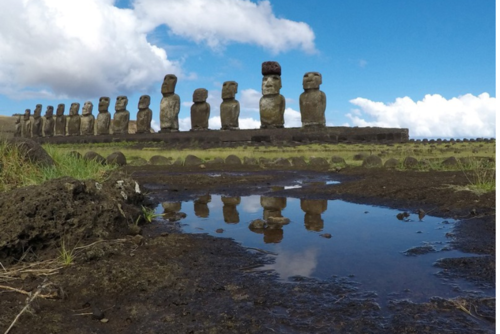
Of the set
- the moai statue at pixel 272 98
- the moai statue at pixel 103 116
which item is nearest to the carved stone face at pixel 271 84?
the moai statue at pixel 272 98

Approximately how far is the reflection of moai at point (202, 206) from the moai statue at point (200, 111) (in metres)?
17.1

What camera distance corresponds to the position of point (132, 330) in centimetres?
222

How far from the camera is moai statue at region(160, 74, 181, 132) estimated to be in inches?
969

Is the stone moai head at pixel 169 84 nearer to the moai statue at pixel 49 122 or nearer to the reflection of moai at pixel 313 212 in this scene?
the moai statue at pixel 49 122

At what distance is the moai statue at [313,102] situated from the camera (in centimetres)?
2072

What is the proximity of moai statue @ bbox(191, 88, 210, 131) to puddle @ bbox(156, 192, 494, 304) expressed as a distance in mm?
17690

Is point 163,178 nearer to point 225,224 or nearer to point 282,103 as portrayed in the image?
point 225,224

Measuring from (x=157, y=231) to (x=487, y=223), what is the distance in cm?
312

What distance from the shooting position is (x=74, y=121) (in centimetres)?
3300

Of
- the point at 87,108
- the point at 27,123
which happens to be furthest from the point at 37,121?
the point at 87,108

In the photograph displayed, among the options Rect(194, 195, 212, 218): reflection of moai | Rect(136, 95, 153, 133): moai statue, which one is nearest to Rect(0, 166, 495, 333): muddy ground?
Rect(194, 195, 212, 218): reflection of moai

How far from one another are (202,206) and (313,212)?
149 cm

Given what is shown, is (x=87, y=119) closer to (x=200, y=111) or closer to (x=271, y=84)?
(x=200, y=111)

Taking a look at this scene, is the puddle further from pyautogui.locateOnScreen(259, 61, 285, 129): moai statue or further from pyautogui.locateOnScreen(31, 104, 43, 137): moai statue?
pyautogui.locateOnScreen(31, 104, 43, 137): moai statue
